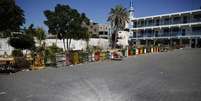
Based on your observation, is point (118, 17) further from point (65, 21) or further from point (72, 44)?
point (65, 21)

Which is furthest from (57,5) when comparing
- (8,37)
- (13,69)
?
(13,69)

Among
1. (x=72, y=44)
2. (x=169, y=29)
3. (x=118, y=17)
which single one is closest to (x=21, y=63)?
(x=72, y=44)

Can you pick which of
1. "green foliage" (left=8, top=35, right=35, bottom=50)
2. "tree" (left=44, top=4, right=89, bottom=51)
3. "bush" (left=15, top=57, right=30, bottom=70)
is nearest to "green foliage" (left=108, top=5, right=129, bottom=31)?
"tree" (left=44, top=4, right=89, bottom=51)

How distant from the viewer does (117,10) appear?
214 ft

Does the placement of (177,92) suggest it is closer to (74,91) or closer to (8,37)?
(74,91)

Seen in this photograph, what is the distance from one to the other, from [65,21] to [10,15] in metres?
17.1

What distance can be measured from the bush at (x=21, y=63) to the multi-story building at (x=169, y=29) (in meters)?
47.8

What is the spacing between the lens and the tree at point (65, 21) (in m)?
40.8

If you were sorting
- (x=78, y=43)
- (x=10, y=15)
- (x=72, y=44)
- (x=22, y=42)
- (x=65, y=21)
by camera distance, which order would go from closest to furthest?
1. (x=10, y=15)
2. (x=22, y=42)
3. (x=65, y=21)
4. (x=72, y=44)
5. (x=78, y=43)

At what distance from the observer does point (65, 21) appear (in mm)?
40750

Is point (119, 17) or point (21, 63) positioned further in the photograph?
point (119, 17)

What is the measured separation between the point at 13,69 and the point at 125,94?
35.9 feet

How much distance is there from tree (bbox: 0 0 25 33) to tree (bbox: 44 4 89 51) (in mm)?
15465

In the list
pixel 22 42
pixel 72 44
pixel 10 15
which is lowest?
pixel 72 44
